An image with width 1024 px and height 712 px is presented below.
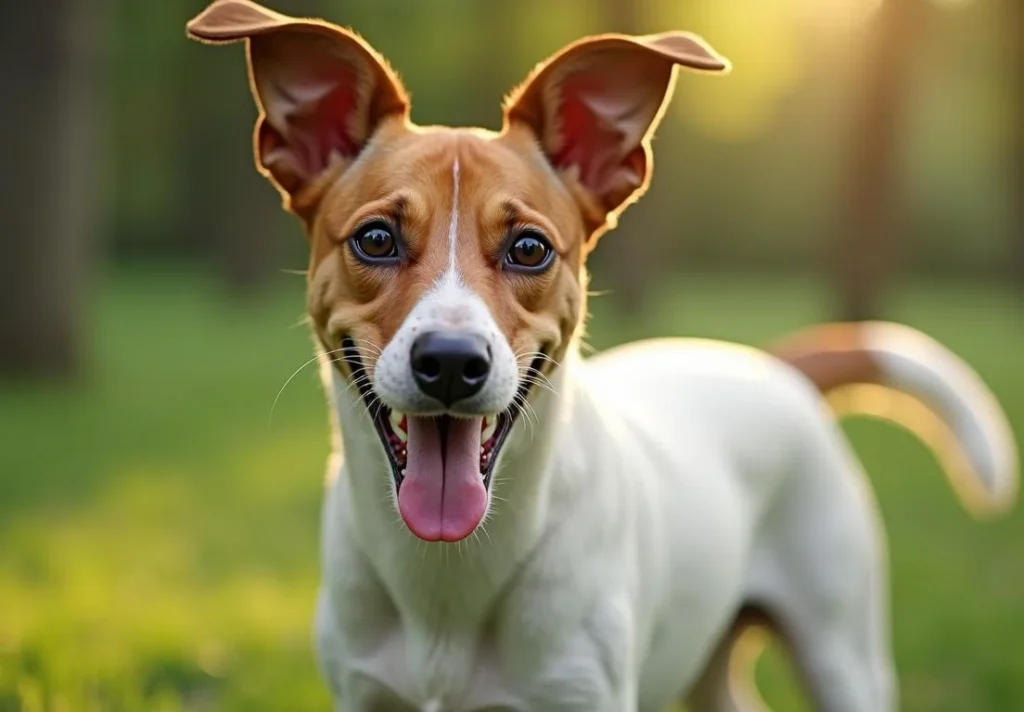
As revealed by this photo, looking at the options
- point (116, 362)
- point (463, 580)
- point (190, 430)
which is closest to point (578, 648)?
point (463, 580)

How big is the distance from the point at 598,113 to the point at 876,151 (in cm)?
1645

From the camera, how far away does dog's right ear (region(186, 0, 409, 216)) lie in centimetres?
375

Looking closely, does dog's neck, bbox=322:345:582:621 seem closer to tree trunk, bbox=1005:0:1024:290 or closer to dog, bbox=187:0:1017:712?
dog, bbox=187:0:1017:712

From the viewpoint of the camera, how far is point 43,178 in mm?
13172

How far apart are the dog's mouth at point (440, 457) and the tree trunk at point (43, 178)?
34.7ft

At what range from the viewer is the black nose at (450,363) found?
3109 millimetres

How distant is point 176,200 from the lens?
38.7 metres

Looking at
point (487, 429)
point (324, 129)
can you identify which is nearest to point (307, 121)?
point (324, 129)

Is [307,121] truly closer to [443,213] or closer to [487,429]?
[443,213]

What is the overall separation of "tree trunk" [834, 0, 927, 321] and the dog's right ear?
16561mm

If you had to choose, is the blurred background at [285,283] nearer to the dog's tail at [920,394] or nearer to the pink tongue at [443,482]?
the pink tongue at [443,482]

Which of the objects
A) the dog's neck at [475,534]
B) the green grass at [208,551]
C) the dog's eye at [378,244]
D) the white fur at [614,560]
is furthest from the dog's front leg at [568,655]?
the green grass at [208,551]

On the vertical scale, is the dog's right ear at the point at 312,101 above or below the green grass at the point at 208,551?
above

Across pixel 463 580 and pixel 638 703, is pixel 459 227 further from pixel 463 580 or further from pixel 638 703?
pixel 638 703
